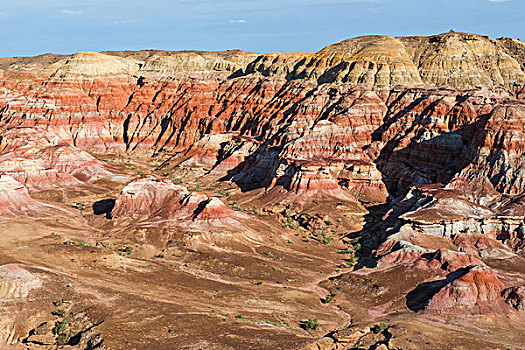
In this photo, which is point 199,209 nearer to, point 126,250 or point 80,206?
point 126,250

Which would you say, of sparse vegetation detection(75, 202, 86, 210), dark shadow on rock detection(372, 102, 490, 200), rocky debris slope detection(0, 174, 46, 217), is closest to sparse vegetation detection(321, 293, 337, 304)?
dark shadow on rock detection(372, 102, 490, 200)

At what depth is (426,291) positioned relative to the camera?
6072 centimetres

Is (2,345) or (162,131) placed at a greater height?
(162,131)

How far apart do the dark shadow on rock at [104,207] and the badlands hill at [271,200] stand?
0.81 meters

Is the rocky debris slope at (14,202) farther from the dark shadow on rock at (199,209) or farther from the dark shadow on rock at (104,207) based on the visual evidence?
the dark shadow on rock at (199,209)

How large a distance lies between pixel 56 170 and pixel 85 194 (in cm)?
1196

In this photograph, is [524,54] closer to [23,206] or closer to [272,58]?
[272,58]

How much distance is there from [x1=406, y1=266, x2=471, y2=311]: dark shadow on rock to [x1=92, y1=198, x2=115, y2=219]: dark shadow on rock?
52.3 metres

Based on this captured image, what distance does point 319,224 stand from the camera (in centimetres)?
9200

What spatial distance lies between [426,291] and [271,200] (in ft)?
151

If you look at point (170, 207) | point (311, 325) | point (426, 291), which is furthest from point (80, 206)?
point (426, 291)

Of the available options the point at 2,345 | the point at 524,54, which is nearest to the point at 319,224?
the point at 2,345

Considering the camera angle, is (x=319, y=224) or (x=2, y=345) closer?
(x=2, y=345)

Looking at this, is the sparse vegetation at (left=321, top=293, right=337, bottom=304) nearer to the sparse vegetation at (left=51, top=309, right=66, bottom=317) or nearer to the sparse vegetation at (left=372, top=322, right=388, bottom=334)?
the sparse vegetation at (left=372, top=322, right=388, bottom=334)
